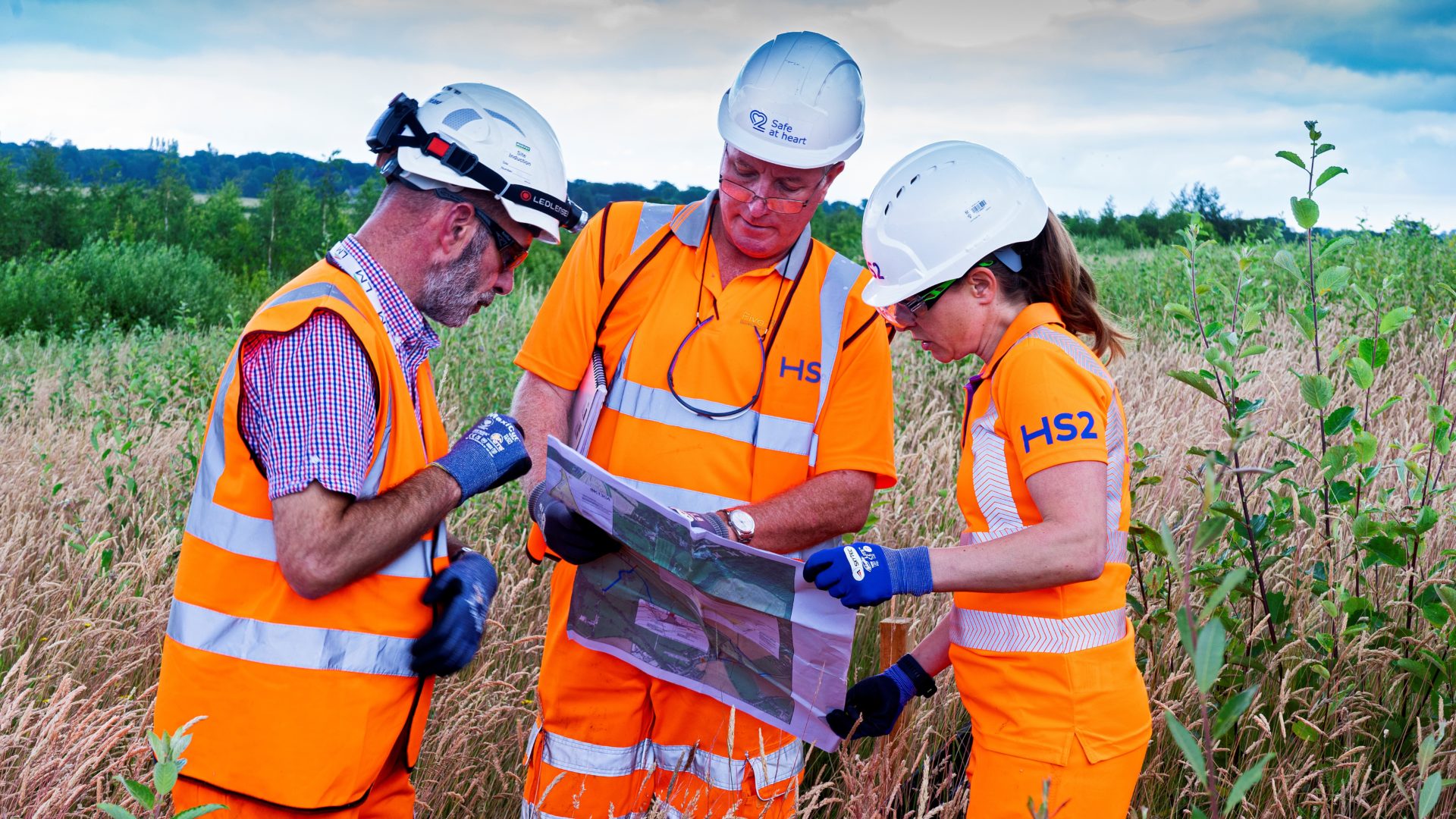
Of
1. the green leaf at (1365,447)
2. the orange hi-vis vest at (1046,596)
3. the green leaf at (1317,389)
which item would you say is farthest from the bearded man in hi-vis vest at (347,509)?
the green leaf at (1365,447)

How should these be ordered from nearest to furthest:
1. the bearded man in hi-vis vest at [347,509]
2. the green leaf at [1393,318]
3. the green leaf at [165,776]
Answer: the green leaf at [165,776], the bearded man in hi-vis vest at [347,509], the green leaf at [1393,318]

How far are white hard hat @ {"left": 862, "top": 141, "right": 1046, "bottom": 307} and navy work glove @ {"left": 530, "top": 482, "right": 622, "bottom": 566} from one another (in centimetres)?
96

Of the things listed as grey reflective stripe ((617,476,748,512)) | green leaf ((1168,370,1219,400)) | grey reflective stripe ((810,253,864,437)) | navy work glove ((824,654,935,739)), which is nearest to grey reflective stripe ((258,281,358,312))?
grey reflective stripe ((617,476,748,512))

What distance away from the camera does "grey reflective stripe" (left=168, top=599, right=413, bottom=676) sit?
206cm

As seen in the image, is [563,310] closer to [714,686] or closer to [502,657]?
[714,686]

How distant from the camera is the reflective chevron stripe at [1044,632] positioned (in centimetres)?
222

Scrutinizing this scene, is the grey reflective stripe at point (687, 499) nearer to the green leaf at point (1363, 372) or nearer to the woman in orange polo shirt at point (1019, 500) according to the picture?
the woman in orange polo shirt at point (1019, 500)

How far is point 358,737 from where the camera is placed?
214cm

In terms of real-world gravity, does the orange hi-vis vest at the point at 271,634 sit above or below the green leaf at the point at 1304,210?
below

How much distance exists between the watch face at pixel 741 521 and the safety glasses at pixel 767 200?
0.86m

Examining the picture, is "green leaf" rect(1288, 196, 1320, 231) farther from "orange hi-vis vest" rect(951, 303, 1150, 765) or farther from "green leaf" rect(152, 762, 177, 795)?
"green leaf" rect(152, 762, 177, 795)

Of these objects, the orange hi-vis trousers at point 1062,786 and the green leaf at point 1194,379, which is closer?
the orange hi-vis trousers at point 1062,786

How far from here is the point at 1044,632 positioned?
2.23 meters

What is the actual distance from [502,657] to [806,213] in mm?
2293
